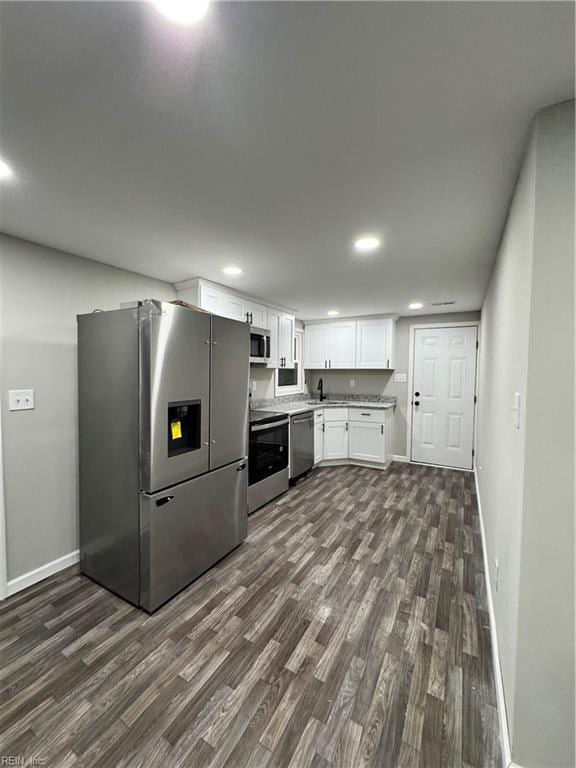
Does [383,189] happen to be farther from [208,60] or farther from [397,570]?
[397,570]

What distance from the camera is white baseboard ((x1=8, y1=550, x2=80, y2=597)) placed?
2.11m

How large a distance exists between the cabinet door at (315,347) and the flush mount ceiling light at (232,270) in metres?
2.71

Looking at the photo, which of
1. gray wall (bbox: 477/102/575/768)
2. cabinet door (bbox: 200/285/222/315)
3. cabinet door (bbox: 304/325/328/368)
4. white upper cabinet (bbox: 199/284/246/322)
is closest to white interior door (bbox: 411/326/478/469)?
cabinet door (bbox: 304/325/328/368)

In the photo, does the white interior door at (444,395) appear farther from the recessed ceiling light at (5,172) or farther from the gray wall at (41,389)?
the recessed ceiling light at (5,172)

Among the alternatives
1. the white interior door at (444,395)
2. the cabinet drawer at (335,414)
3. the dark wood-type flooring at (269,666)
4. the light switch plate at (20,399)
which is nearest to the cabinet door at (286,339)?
the cabinet drawer at (335,414)

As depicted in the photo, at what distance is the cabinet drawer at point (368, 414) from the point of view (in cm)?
461

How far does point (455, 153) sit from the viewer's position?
1.29 meters

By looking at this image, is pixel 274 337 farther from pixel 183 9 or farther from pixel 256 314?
pixel 183 9

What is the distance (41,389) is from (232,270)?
168 cm

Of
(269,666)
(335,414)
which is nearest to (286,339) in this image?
(335,414)

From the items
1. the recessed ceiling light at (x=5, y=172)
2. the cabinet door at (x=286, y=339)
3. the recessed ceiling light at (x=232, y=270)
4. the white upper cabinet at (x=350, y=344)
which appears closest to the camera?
the recessed ceiling light at (x=5, y=172)

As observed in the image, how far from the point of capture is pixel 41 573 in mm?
2236

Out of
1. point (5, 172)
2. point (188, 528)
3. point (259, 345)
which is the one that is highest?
point (5, 172)

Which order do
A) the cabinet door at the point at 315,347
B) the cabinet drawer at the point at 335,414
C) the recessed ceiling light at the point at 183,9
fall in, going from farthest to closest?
the cabinet door at the point at 315,347, the cabinet drawer at the point at 335,414, the recessed ceiling light at the point at 183,9
